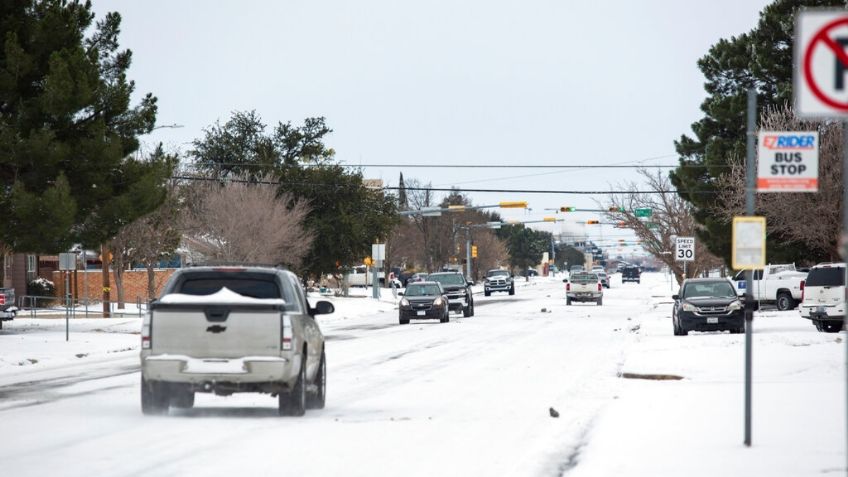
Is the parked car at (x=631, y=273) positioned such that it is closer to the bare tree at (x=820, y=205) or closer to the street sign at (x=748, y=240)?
the bare tree at (x=820, y=205)

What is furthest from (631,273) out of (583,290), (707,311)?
(707,311)

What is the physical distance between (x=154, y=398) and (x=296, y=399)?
1751 millimetres

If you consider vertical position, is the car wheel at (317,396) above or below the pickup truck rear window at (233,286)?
below

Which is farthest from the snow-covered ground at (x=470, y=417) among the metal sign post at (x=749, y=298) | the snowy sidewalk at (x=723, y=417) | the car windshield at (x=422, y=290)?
the car windshield at (x=422, y=290)

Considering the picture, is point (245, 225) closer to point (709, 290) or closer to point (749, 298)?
point (709, 290)

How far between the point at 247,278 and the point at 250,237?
42.6 metres

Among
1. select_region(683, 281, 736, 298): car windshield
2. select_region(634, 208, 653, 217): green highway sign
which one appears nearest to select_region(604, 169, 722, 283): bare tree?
select_region(634, 208, 653, 217): green highway sign

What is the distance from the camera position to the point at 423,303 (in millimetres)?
47281

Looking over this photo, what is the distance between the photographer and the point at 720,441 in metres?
12.8

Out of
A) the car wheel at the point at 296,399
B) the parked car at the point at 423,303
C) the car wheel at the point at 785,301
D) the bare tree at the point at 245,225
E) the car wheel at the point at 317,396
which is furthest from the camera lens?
the bare tree at the point at 245,225

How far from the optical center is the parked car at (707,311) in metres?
34.7

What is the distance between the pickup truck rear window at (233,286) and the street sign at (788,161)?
6.86 meters

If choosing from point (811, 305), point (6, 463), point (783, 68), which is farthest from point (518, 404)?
point (783, 68)

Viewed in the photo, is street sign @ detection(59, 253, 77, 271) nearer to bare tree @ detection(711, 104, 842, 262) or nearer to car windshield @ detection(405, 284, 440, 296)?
car windshield @ detection(405, 284, 440, 296)
